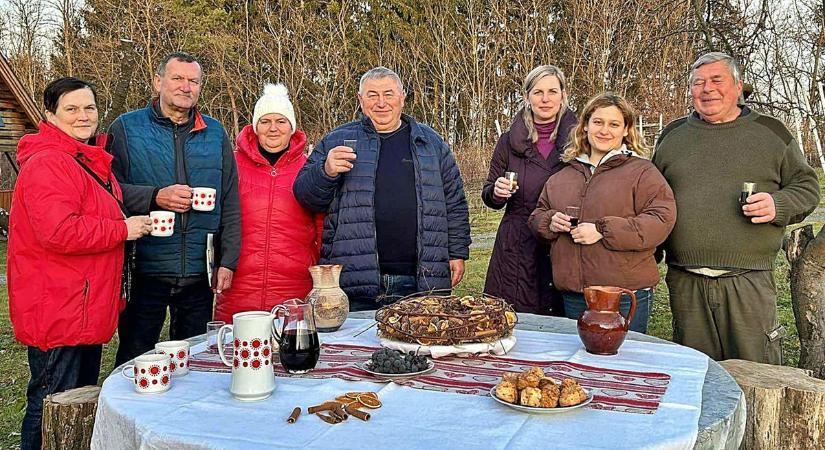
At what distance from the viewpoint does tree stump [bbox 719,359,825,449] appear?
258 centimetres

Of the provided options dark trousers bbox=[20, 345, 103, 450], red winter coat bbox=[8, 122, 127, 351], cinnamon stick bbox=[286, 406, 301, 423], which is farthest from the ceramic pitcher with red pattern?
dark trousers bbox=[20, 345, 103, 450]

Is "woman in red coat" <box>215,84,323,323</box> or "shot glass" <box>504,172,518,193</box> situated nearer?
"shot glass" <box>504,172,518,193</box>

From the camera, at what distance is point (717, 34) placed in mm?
5363

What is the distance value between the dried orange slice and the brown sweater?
1631 mm

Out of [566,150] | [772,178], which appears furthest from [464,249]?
[772,178]

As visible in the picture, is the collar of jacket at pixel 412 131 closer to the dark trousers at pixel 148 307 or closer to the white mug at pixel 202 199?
the white mug at pixel 202 199

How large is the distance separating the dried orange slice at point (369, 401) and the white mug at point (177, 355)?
25.0 inches

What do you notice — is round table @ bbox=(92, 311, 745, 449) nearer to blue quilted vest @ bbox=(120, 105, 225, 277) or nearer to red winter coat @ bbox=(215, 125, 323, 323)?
blue quilted vest @ bbox=(120, 105, 225, 277)

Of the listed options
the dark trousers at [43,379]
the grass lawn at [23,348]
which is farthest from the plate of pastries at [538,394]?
the grass lawn at [23,348]

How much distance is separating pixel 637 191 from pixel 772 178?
78 cm

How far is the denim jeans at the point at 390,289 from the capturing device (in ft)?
12.1

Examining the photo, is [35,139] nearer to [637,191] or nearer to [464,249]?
[464,249]

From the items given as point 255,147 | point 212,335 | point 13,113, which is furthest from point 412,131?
point 13,113

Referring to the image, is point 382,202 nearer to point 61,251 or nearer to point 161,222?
point 161,222
